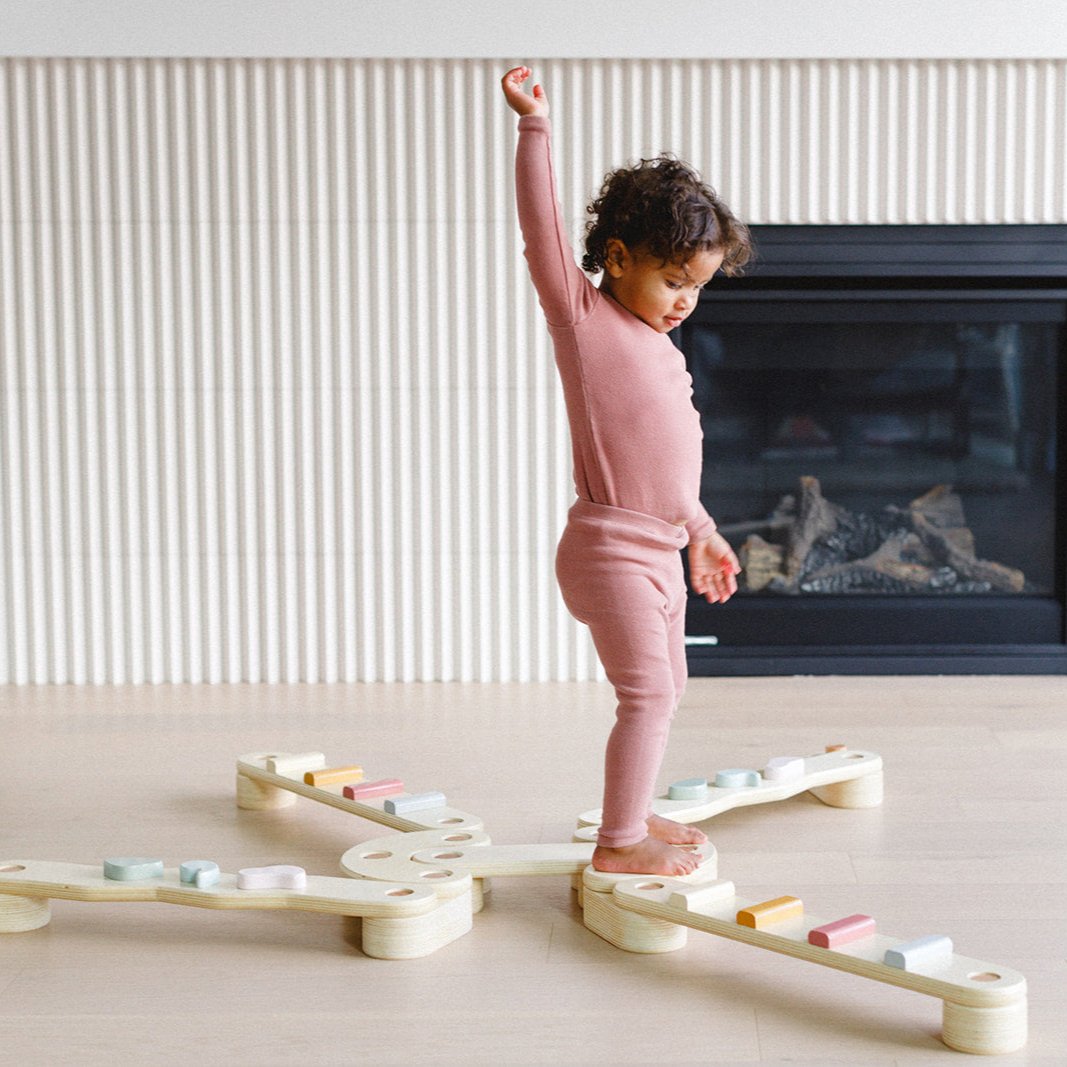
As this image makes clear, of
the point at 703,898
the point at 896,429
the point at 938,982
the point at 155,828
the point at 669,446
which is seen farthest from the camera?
the point at 896,429

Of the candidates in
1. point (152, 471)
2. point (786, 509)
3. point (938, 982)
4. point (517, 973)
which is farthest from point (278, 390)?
point (938, 982)

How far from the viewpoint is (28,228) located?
8.90 ft

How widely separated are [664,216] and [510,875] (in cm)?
69

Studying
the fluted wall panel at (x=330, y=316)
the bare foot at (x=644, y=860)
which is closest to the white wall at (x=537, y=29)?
the fluted wall panel at (x=330, y=316)

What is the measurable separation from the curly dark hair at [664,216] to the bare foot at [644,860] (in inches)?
23.4

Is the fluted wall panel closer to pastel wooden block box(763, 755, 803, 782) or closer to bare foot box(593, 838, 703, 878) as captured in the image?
pastel wooden block box(763, 755, 803, 782)

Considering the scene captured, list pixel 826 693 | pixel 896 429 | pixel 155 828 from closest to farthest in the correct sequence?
pixel 155 828 < pixel 826 693 < pixel 896 429

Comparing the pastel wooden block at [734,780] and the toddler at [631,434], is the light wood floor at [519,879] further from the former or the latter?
the toddler at [631,434]

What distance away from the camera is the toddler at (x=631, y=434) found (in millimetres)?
1390

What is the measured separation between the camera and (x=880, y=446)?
2.90 meters

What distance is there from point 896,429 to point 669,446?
1585 millimetres

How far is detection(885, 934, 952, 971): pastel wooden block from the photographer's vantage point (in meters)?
1.12

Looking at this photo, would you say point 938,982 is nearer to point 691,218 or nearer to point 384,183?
point 691,218

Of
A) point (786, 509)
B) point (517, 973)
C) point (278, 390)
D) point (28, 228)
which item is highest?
point (28, 228)
